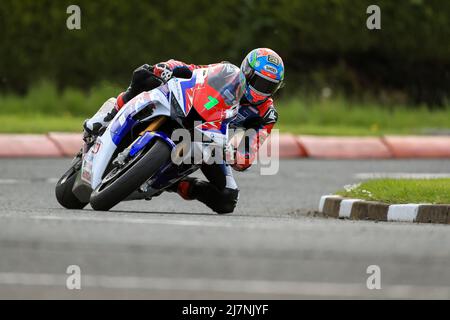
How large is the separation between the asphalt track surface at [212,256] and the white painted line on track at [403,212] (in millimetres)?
708

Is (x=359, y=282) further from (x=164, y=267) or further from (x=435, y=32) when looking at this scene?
(x=435, y=32)

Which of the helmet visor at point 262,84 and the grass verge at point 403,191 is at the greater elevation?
the helmet visor at point 262,84

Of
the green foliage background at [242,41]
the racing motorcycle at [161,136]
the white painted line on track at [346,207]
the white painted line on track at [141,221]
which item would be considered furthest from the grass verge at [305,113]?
the white painted line on track at [141,221]

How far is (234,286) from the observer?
6.39 metres

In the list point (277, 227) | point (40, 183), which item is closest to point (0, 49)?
point (40, 183)

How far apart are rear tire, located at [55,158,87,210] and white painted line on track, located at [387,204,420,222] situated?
2476mm

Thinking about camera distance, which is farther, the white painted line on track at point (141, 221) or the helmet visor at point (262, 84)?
the helmet visor at point (262, 84)

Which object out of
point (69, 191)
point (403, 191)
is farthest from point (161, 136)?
point (403, 191)

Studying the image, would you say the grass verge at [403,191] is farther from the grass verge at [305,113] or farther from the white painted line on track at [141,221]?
the grass verge at [305,113]

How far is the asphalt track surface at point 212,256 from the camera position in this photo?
6.29 metres

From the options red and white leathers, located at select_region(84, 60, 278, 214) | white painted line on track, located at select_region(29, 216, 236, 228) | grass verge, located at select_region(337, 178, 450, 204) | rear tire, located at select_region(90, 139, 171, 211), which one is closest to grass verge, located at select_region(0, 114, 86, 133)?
grass verge, located at select_region(337, 178, 450, 204)

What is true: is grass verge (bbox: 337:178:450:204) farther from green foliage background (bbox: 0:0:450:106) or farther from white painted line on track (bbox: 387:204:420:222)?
green foliage background (bbox: 0:0:450:106)

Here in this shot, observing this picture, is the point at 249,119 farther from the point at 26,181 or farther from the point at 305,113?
the point at 305,113
